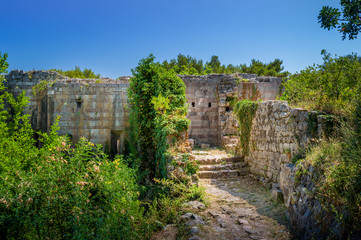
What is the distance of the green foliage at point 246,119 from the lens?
8.63m

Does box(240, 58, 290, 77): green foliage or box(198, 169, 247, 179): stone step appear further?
box(240, 58, 290, 77): green foliage

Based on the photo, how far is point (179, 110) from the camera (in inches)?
352

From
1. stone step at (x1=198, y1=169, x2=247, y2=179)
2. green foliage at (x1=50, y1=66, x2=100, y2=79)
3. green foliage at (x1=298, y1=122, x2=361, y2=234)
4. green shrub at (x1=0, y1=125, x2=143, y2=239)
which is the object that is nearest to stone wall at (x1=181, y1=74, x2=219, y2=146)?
stone step at (x1=198, y1=169, x2=247, y2=179)

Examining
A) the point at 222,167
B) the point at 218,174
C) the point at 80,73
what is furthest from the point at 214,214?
the point at 80,73

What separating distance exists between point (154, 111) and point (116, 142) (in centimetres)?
437

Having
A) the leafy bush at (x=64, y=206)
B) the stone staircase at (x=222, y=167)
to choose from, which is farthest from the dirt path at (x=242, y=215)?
the leafy bush at (x=64, y=206)

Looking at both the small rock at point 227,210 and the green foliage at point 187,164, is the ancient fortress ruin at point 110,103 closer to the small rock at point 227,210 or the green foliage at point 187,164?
the green foliage at point 187,164

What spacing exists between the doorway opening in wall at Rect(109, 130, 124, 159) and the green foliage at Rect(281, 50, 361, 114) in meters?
8.57

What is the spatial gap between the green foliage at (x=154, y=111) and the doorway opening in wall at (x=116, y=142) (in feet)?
6.07

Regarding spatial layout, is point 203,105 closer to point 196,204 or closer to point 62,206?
point 196,204

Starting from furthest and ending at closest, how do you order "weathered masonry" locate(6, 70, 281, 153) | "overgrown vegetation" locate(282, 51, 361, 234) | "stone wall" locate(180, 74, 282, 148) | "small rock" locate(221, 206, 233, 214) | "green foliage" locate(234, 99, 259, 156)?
"stone wall" locate(180, 74, 282, 148), "weathered masonry" locate(6, 70, 281, 153), "green foliage" locate(234, 99, 259, 156), "small rock" locate(221, 206, 233, 214), "overgrown vegetation" locate(282, 51, 361, 234)

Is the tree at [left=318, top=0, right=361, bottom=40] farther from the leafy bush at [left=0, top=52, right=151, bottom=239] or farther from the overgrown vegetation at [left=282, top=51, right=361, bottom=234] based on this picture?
the leafy bush at [left=0, top=52, right=151, bottom=239]

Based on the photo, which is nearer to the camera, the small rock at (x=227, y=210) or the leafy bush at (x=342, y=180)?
the leafy bush at (x=342, y=180)

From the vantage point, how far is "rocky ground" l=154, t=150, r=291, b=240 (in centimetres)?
441
